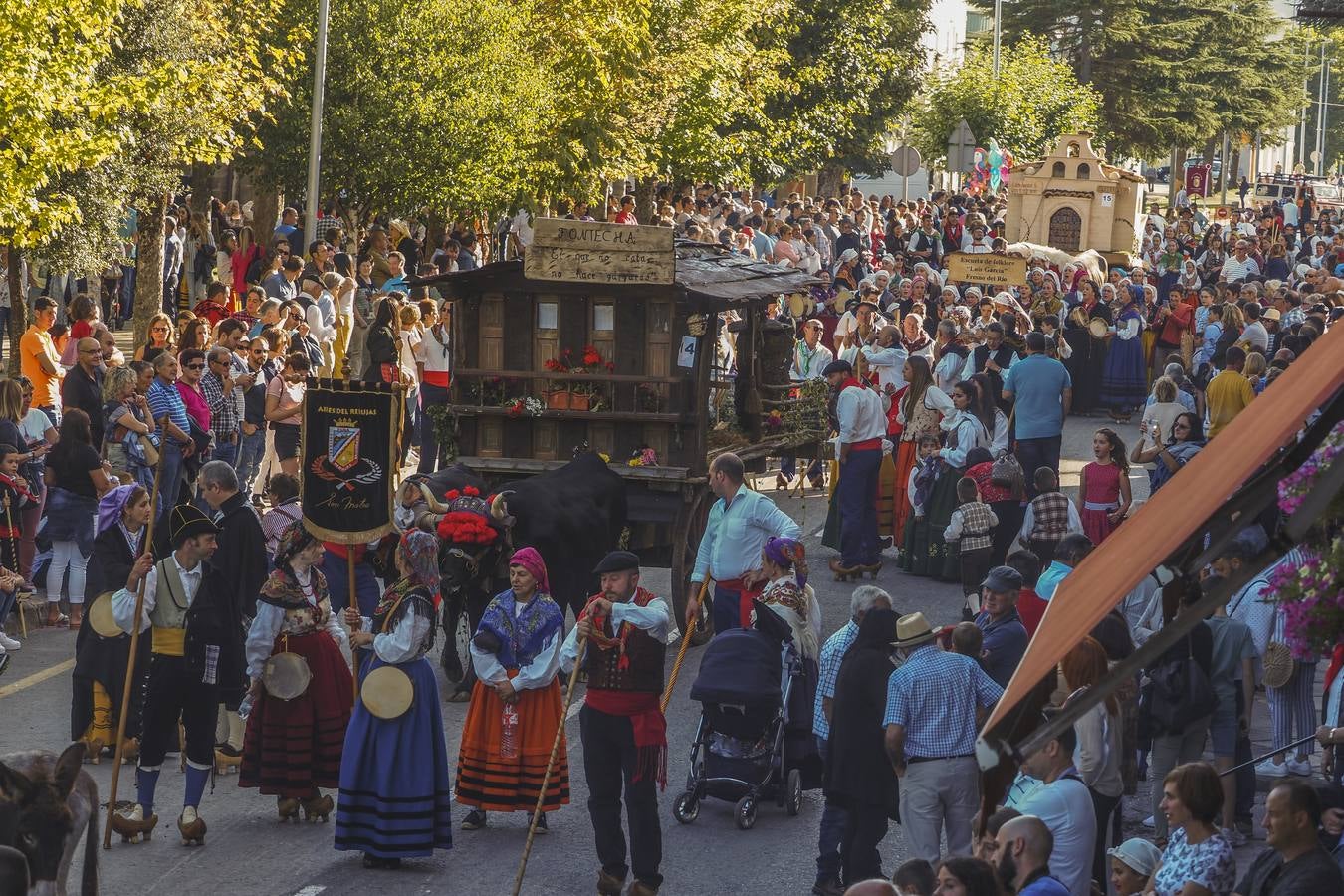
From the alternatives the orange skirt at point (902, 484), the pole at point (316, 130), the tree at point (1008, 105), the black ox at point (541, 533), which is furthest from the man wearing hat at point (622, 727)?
the tree at point (1008, 105)

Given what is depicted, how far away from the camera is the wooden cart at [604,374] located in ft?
46.1

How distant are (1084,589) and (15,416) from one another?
38.2 feet

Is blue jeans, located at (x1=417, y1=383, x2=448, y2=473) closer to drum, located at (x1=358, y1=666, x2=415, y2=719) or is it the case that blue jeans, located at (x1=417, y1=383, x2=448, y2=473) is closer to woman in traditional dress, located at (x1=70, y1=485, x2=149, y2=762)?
woman in traditional dress, located at (x1=70, y1=485, x2=149, y2=762)

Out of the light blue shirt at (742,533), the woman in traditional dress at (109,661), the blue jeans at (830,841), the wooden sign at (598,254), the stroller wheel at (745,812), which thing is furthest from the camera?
the wooden sign at (598,254)

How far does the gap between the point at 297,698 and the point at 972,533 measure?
6.05m

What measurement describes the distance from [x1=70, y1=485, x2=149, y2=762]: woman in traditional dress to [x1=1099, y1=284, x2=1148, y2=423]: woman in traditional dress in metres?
18.1

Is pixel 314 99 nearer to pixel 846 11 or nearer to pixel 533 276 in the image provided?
pixel 533 276

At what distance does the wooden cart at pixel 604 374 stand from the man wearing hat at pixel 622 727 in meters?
4.43

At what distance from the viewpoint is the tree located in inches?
2095

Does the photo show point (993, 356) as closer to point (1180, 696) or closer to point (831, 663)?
point (1180, 696)

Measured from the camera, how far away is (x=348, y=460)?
11039 mm

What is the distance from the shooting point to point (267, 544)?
11992mm

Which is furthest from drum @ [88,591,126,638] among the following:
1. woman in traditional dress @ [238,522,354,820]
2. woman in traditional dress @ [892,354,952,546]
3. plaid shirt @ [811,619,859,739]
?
woman in traditional dress @ [892,354,952,546]

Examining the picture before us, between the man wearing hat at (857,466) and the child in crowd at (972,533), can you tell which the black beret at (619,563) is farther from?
the man wearing hat at (857,466)
